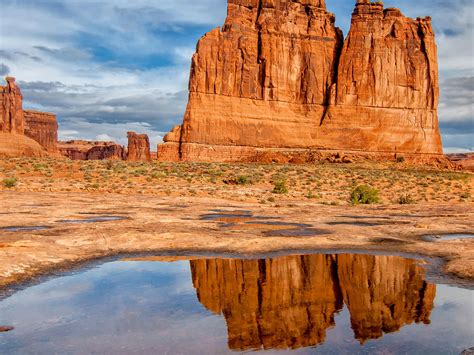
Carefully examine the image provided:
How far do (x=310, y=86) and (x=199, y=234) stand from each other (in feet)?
233

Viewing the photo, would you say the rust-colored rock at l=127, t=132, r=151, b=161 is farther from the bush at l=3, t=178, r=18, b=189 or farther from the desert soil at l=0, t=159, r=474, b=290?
the desert soil at l=0, t=159, r=474, b=290

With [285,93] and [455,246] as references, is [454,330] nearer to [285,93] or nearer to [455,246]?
[455,246]

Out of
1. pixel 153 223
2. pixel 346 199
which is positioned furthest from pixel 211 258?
pixel 346 199

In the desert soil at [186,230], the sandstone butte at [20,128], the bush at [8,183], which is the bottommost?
the desert soil at [186,230]

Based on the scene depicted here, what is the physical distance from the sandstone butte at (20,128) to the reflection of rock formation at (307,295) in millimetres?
96792

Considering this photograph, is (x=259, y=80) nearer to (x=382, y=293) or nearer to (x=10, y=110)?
(x=10, y=110)

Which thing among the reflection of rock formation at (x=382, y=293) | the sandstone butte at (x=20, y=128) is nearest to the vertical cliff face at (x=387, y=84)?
the sandstone butte at (x=20, y=128)

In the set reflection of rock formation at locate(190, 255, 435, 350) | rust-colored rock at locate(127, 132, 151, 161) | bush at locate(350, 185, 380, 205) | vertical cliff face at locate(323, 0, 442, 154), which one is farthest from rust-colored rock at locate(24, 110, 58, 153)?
reflection of rock formation at locate(190, 255, 435, 350)

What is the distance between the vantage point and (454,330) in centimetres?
569

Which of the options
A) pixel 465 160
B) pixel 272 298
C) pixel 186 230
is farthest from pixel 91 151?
pixel 272 298

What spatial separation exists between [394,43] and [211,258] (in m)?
78.2

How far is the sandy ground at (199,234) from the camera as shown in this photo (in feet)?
30.1

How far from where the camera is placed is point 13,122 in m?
115

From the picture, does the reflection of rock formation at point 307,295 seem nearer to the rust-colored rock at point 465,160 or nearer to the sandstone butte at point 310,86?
the sandstone butte at point 310,86
